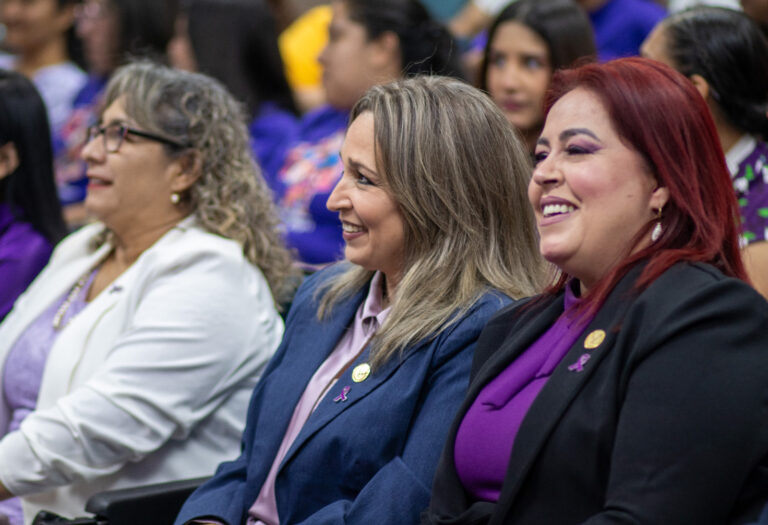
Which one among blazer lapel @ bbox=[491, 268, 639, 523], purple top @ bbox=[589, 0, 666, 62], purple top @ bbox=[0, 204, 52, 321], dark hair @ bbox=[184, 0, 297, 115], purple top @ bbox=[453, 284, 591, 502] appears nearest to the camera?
blazer lapel @ bbox=[491, 268, 639, 523]

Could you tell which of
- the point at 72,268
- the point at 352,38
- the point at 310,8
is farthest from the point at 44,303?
the point at 310,8

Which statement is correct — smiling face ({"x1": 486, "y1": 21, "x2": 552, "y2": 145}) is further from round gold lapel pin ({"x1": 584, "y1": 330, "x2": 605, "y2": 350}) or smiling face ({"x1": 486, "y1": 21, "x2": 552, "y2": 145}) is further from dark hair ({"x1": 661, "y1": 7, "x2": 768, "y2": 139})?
round gold lapel pin ({"x1": 584, "y1": 330, "x2": 605, "y2": 350})

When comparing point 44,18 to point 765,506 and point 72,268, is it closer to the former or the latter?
point 72,268

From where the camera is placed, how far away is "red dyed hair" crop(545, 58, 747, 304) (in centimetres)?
159

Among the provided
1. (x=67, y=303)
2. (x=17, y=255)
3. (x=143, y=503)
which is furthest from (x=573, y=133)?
(x=17, y=255)

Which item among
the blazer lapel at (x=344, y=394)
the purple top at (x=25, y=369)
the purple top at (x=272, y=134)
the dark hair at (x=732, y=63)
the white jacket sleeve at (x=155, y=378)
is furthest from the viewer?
the purple top at (x=272, y=134)

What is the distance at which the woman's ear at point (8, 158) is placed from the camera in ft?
10.8

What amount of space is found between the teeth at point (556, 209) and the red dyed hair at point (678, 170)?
0.41ft

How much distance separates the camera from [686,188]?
5.23ft

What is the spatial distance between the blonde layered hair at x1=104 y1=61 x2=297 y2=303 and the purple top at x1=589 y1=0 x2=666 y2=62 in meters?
1.71

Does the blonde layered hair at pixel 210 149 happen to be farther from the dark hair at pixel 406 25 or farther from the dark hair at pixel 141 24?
the dark hair at pixel 141 24

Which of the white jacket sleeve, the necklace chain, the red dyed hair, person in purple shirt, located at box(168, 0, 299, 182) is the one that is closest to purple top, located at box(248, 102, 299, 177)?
person in purple shirt, located at box(168, 0, 299, 182)

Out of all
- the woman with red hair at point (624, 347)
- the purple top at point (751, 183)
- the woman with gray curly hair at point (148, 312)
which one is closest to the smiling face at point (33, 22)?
the woman with gray curly hair at point (148, 312)

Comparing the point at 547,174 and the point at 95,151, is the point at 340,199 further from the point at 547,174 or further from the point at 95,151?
the point at 95,151
